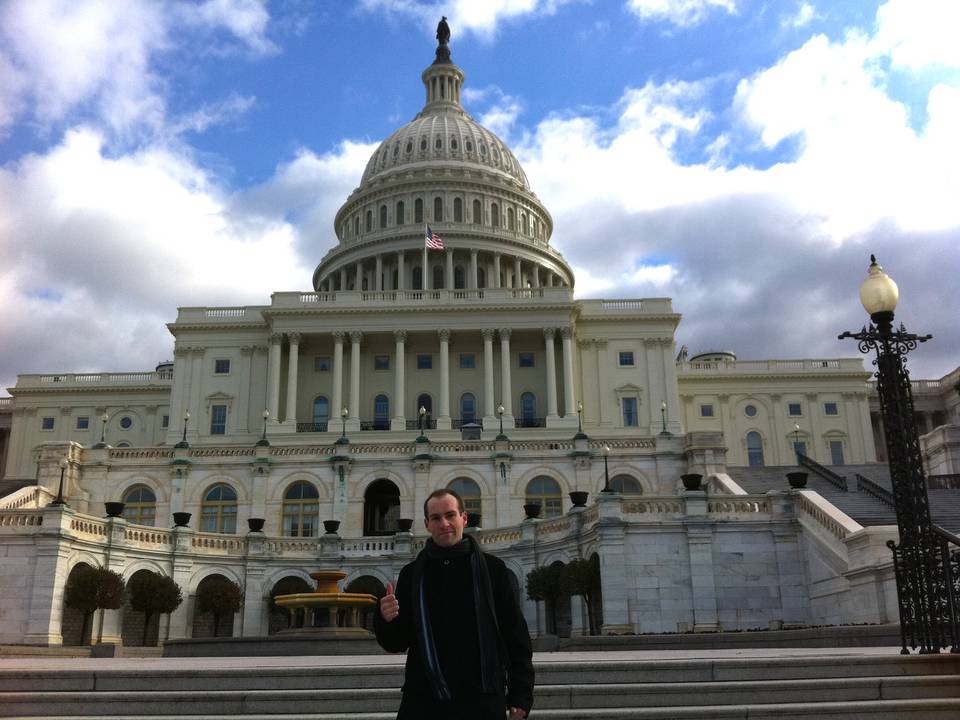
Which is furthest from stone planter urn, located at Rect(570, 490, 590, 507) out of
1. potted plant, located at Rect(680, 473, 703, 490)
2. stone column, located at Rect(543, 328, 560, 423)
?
stone column, located at Rect(543, 328, 560, 423)

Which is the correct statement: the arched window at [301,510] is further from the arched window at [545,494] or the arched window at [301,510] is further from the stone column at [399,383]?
the stone column at [399,383]

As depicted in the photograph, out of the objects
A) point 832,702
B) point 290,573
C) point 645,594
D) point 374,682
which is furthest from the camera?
point 290,573

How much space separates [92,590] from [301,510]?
16.6 metres

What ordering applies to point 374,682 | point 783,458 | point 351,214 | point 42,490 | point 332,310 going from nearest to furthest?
point 374,682 → point 42,490 → point 332,310 → point 783,458 → point 351,214

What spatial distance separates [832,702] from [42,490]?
47.6 metres

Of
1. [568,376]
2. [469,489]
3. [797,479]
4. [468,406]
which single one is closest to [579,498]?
[797,479]

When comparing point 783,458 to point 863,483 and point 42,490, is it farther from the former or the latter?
point 42,490

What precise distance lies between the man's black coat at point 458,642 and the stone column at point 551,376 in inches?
2926

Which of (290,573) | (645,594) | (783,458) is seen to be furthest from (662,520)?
(783,458)

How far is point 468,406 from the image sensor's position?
287 feet

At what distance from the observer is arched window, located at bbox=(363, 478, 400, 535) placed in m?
54.2

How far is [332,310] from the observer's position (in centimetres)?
8594

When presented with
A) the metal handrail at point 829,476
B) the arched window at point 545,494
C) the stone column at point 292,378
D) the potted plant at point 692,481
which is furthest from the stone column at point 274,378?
the potted plant at point 692,481

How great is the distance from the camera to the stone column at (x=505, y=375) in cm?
8423
